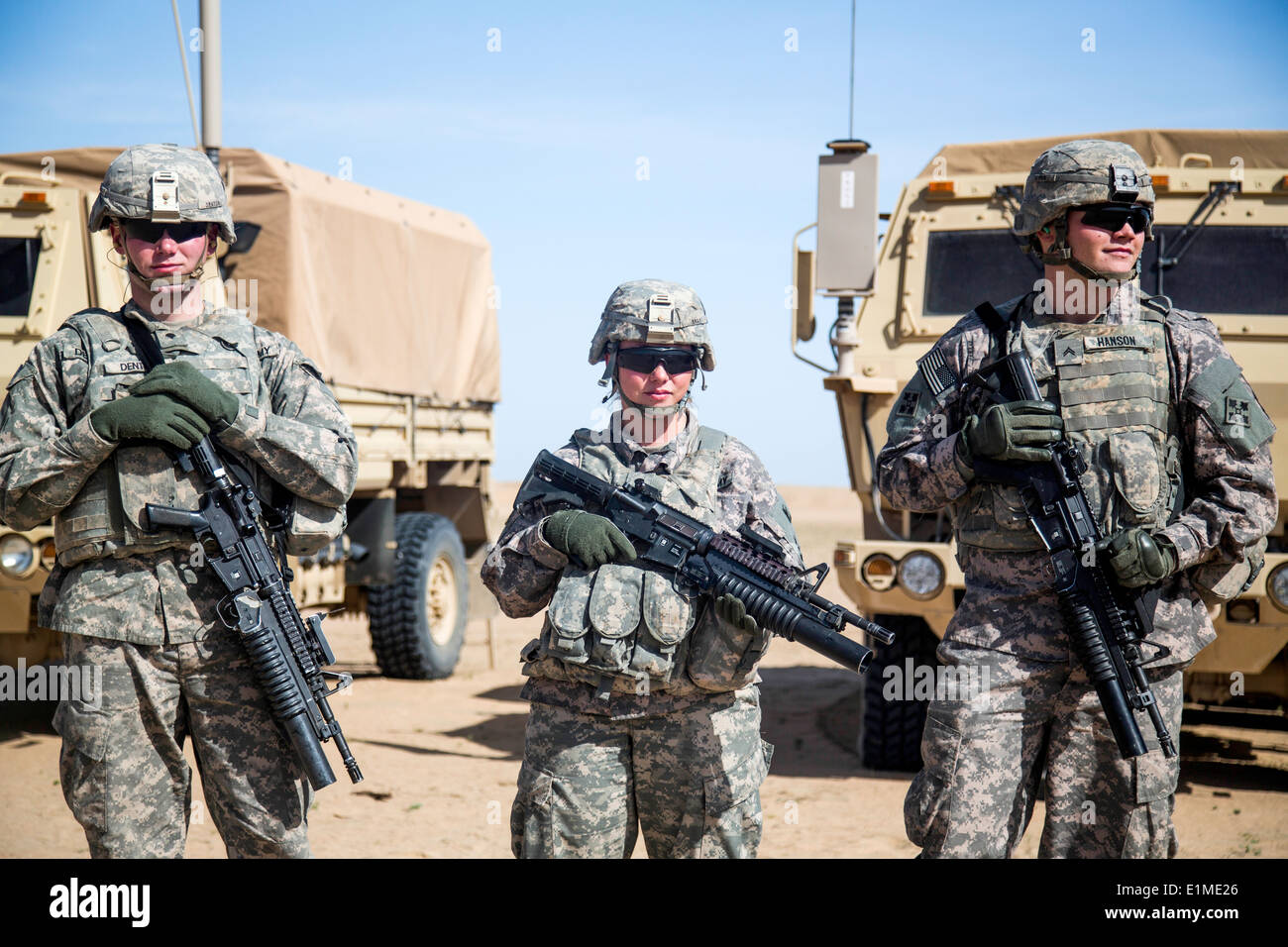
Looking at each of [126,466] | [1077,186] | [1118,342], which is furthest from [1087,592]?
[126,466]

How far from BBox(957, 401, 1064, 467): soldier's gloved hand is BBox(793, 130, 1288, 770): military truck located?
7.99ft

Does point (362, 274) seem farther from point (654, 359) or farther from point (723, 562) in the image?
point (723, 562)

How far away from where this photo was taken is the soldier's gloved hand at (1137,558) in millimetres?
3055

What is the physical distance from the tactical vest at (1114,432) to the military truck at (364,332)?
13.9 feet

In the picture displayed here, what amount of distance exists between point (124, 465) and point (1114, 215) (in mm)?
2386

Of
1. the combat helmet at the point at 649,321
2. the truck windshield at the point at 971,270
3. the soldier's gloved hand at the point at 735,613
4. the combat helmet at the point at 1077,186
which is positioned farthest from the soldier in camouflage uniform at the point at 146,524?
the truck windshield at the point at 971,270

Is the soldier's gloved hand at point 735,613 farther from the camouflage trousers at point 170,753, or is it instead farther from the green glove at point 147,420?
the green glove at point 147,420

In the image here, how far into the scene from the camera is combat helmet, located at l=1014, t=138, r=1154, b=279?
3.16m

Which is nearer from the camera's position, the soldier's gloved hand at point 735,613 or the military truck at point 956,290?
the soldier's gloved hand at point 735,613

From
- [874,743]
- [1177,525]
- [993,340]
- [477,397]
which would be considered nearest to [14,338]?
[477,397]

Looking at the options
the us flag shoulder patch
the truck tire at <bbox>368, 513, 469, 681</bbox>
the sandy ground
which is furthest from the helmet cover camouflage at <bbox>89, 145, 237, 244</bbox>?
the truck tire at <bbox>368, 513, 469, 681</bbox>

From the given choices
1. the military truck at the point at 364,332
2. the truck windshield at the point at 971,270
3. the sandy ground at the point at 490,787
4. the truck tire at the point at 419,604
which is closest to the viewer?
the sandy ground at the point at 490,787

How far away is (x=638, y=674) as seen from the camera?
3016 millimetres
